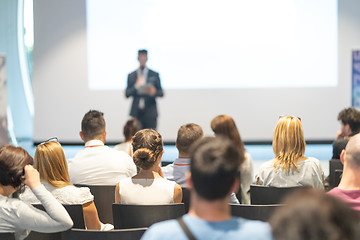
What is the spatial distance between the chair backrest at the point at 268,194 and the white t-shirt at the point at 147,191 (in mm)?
579

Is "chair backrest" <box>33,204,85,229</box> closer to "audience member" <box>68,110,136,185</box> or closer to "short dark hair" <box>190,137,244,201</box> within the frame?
"audience member" <box>68,110,136,185</box>

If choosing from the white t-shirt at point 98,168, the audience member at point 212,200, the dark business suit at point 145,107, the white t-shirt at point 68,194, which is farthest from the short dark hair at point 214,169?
the dark business suit at point 145,107

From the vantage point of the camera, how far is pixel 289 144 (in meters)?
3.01

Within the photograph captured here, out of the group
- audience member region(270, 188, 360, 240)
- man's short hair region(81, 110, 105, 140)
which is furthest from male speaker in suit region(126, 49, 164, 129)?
audience member region(270, 188, 360, 240)

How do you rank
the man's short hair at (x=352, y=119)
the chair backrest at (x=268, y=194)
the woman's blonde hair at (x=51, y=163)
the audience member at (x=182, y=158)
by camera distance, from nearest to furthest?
the woman's blonde hair at (x=51, y=163) < the chair backrest at (x=268, y=194) < the audience member at (x=182, y=158) < the man's short hair at (x=352, y=119)

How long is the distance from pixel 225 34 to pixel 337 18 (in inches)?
83.6

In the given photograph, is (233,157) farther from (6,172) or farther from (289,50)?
(289,50)

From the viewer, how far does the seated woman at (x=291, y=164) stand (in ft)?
9.79

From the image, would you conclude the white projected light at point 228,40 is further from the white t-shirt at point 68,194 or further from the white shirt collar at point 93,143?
the white t-shirt at point 68,194

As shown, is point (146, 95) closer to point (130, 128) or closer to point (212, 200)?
point (130, 128)

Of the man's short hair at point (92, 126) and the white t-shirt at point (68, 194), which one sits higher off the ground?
the man's short hair at point (92, 126)

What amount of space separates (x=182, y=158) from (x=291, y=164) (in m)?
Result: 0.73

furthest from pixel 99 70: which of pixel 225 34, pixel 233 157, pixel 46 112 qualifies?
pixel 233 157

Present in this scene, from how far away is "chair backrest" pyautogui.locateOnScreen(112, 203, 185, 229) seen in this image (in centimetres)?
224
